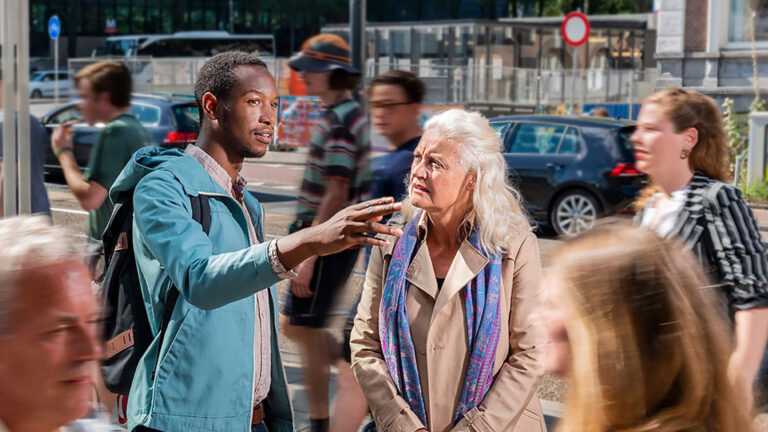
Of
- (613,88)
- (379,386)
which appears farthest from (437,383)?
(613,88)

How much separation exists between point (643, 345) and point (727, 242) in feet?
5.93

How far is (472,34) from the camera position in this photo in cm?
3331

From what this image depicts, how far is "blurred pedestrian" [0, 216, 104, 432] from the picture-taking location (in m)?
1.68

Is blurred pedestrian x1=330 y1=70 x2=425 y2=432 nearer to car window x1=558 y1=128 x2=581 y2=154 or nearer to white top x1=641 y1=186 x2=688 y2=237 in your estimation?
white top x1=641 y1=186 x2=688 y2=237

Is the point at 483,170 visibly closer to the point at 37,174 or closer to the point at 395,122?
the point at 395,122

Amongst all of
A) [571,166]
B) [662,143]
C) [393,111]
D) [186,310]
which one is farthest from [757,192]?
[186,310]

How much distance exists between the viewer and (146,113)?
17.2m

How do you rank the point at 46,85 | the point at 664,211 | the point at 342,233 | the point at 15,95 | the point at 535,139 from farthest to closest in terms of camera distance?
the point at 46,85
the point at 535,139
the point at 15,95
the point at 664,211
the point at 342,233

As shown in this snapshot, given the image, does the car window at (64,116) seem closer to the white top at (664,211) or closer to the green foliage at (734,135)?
the green foliage at (734,135)

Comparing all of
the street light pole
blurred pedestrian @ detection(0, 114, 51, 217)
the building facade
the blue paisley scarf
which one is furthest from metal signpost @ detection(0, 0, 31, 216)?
the street light pole

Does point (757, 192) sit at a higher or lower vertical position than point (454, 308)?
lower

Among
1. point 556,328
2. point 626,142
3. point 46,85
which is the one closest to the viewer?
point 556,328

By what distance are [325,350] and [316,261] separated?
1.63ft

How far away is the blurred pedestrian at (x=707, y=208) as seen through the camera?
11.2ft
